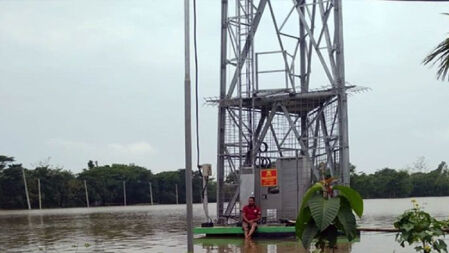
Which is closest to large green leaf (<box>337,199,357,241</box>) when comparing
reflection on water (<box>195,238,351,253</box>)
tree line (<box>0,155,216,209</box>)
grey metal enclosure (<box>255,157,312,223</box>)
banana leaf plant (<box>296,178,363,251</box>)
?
banana leaf plant (<box>296,178,363,251</box>)

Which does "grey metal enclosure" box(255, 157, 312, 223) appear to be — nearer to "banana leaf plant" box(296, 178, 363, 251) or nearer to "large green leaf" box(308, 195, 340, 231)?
"banana leaf plant" box(296, 178, 363, 251)

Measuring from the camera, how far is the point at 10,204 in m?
67.9

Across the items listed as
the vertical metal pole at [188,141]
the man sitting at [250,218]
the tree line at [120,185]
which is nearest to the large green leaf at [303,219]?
the vertical metal pole at [188,141]

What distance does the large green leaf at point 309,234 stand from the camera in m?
6.65

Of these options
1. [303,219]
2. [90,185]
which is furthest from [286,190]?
[90,185]

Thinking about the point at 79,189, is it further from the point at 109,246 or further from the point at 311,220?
the point at 311,220

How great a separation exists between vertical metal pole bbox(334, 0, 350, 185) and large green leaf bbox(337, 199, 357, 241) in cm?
763

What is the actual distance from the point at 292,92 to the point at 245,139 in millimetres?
1683

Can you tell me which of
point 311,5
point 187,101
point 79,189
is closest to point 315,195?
point 187,101

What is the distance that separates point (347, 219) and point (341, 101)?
27.3 feet

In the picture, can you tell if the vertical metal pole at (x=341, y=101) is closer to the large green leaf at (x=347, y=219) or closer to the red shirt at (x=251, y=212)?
the red shirt at (x=251, y=212)

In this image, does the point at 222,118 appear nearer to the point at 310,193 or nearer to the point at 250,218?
the point at 250,218

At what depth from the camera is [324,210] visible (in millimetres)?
6539

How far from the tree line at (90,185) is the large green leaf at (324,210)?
52474 mm
